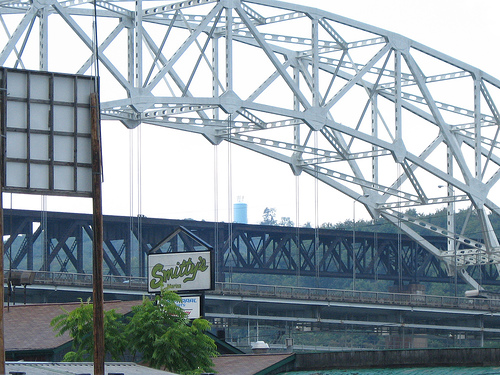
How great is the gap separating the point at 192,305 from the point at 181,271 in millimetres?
1707

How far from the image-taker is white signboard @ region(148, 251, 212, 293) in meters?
49.0

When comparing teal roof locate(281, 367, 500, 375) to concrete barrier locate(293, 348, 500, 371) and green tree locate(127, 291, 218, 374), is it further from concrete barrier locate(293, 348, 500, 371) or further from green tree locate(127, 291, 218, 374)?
green tree locate(127, 291, 218, 374)

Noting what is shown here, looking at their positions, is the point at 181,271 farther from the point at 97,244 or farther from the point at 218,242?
the point at 218,242

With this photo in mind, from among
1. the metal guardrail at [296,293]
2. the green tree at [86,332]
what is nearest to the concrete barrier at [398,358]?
the green tree at [86,332]

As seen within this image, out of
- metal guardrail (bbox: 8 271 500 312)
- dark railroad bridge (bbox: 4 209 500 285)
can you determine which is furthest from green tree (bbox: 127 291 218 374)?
dark railroad bridge (bbox: 4 209 500 285)

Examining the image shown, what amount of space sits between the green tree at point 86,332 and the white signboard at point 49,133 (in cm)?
878

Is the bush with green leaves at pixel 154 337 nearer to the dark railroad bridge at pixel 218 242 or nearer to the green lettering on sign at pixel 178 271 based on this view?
the green lettering on sign at pixel 178 271

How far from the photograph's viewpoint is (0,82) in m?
33.2

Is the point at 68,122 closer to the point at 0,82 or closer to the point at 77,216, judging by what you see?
the point at 0,82

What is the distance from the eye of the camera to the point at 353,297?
94.1 m

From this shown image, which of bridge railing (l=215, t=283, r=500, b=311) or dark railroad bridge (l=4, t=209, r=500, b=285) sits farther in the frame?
dark railroad bridge (l=4, t=209, r=500, b=285)

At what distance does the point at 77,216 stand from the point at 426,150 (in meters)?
36.1

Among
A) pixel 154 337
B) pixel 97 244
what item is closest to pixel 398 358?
pixel 154 337

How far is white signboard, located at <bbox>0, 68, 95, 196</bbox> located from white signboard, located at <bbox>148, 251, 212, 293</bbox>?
15.3 metres
